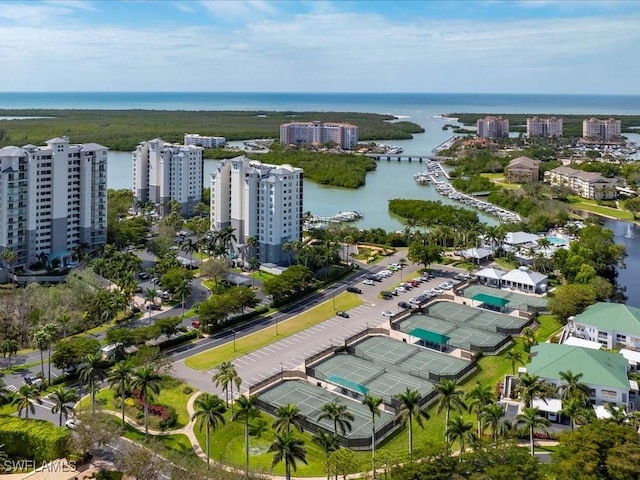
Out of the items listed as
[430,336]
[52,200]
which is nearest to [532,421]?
[430,336]

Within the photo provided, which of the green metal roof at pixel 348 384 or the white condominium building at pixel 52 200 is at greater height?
the white condominium building at pixel 52 200

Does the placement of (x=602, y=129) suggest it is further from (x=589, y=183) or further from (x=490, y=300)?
(x=490, y=300)

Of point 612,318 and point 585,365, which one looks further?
point 612,318

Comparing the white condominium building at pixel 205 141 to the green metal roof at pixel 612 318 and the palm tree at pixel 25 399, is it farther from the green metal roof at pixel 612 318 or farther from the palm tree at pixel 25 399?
the palm tree at pixel 25 399

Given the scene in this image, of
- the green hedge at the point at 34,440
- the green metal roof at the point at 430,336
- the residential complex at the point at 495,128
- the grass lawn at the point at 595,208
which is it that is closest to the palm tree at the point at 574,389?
the green metal roof at the point at 430,336

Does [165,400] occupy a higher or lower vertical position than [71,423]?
lower

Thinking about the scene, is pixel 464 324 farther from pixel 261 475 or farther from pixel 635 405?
pixel 261 475

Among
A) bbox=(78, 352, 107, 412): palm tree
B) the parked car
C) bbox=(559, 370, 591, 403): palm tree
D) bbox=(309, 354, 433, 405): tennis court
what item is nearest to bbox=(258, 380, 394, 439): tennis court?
bbox=(309, 354, 433, 405): tennis court
